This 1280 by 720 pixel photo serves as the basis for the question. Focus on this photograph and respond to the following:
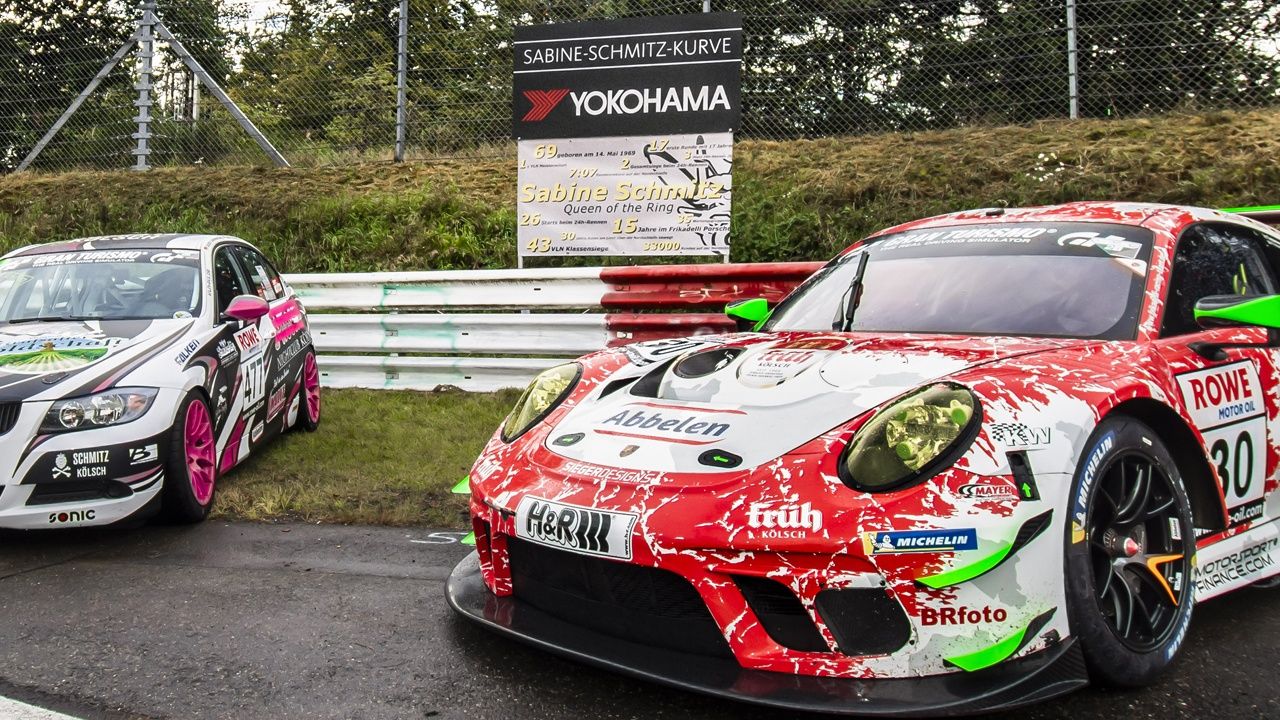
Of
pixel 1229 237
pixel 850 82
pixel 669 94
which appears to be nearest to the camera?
pixel 1229 237

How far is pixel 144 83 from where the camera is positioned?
12.7 m

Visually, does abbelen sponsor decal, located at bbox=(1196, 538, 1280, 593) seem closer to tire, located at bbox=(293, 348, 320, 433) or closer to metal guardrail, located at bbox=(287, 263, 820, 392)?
metal guardrail, located at bbox=(287, 263, 820, 392)

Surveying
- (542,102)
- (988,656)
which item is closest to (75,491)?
(988,656)

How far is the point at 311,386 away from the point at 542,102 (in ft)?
10.7

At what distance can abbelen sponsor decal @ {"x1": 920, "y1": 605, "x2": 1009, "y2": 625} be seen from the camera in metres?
2.60

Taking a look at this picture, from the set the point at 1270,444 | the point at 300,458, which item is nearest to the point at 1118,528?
the point at 1270,444

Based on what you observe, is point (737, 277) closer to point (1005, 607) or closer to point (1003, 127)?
point (1003, 127)

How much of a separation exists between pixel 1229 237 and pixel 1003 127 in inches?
275

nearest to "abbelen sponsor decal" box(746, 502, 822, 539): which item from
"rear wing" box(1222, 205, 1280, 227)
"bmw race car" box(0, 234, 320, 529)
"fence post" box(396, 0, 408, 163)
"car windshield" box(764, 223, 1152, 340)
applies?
"car windshield" box(764, 223, 1152, 340)

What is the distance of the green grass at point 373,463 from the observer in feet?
17.5

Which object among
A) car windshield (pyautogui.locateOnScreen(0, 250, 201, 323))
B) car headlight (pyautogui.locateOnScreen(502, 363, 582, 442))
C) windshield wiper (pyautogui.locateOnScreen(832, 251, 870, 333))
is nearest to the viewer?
car headlight (pyautogui.locateOnScreen(502, 363, 582, 442))

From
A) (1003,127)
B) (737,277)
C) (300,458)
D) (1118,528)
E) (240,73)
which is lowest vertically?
(300,458)

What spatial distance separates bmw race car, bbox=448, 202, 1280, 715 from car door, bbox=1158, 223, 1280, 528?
0.4 inches

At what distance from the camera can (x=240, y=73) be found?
Answer: 13250 millimetres
